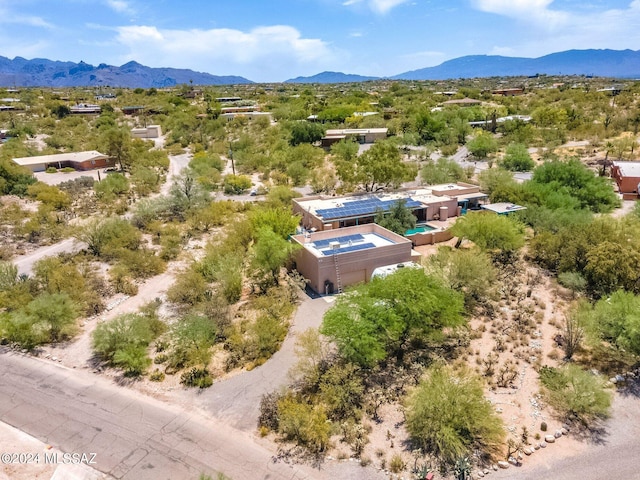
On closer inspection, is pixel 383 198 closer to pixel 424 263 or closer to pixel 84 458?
pixel 424 263

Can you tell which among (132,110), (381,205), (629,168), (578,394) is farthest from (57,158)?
(629,168)

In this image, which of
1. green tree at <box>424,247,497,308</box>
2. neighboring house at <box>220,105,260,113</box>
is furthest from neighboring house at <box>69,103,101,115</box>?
green tree at <box>424,247,497,308</box>

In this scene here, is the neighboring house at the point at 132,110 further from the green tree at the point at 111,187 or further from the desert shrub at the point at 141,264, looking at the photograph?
the desert shrub at the point at 141,264

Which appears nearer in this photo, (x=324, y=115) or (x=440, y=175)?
(x=440, y=175)

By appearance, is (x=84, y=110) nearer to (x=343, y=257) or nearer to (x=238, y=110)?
(x=238, y=110)

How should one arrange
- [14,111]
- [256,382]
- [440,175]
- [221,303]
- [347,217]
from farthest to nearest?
[14,111]
[440,175]
[347,217]
[221,303]
[256,382]

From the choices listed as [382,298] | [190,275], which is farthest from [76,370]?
[382,298]

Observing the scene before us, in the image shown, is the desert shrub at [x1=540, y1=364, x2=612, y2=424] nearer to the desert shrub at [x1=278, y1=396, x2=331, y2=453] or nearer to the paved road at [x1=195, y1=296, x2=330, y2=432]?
the desert shrub at [x1=278, y1=396, x2=331, y2=453]
